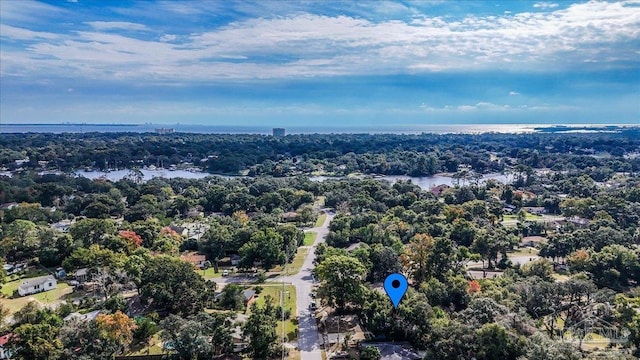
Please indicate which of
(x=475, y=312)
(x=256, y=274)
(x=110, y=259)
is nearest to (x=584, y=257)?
(x=475, y=312)

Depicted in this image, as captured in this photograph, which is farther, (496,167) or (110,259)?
(496,167)

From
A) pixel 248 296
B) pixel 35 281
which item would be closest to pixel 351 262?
pixel 248 296

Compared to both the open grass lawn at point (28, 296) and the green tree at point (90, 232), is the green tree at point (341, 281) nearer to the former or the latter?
the open grass lawn at point (28, 296)

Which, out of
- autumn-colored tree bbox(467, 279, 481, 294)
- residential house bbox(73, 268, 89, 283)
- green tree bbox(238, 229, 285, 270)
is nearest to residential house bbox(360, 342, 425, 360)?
autumn-colored tree bbox(467, 279, 481, 294)

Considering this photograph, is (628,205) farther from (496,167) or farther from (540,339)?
(496,167)

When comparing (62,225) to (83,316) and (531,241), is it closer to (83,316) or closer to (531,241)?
(83,316)

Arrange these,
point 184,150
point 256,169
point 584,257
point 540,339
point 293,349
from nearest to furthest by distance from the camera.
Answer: point 540,339, point 293,349, point 584,257, point 256,169, point 184,150
